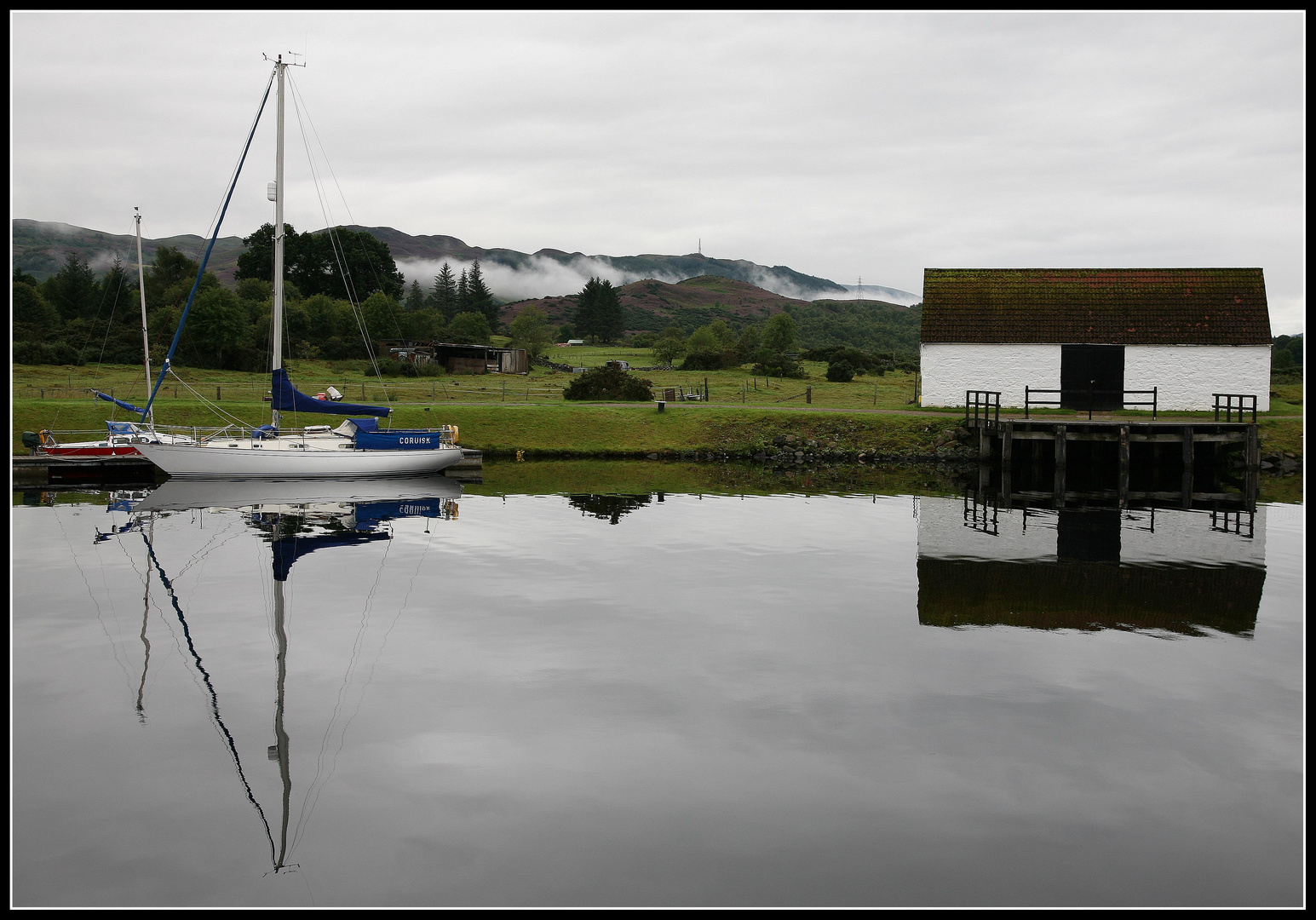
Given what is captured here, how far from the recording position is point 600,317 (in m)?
144

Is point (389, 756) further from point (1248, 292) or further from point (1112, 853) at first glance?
point (1248, 292)

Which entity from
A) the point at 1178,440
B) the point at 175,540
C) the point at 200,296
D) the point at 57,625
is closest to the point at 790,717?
the point at 57,625

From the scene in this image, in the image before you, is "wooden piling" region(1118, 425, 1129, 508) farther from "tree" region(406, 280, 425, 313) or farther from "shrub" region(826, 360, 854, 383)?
"tree" region(406, 280, 425, 313)

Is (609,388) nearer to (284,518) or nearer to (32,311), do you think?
(284,518)

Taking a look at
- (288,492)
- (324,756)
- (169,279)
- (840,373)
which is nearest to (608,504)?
(288,492)

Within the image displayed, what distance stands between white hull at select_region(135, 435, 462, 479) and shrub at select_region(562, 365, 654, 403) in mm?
20544

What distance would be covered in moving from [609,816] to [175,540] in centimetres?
1674

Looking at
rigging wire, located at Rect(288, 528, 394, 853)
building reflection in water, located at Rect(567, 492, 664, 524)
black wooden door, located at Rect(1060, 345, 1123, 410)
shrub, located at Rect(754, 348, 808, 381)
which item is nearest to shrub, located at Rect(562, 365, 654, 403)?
black wooden door, located at Rect(1060, 345, 1123, 410)

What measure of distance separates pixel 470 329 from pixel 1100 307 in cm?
7121

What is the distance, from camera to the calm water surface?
798cm

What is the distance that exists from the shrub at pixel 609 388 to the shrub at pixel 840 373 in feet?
69.6

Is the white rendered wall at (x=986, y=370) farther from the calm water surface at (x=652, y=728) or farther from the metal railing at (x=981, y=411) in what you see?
the calm water surface at (x=652, y=728)

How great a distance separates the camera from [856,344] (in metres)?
160

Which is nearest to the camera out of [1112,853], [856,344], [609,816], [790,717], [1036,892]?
[1036,892]
